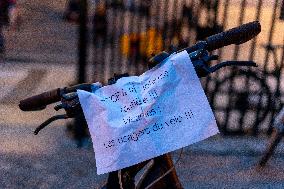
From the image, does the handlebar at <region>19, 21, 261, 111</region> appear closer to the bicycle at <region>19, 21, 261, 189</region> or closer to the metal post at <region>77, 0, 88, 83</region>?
the bicycle at <region>19, 21, 261, 189</region>

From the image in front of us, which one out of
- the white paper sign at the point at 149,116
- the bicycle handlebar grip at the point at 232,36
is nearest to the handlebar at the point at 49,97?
the white paper sign at the point at 149,116

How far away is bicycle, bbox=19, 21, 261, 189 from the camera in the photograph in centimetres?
210

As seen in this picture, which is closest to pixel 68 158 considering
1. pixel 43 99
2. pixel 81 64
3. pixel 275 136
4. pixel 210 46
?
pixel 81 64

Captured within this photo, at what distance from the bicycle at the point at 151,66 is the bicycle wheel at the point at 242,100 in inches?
162

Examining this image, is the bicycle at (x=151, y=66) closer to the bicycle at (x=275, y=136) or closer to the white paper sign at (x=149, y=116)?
the white paper sign at (x=149, y=116)

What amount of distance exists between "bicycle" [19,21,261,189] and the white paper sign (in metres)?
0.07

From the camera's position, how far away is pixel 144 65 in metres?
6.60

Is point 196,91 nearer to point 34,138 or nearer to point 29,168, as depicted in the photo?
point 29,168

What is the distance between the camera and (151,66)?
2.16 meters

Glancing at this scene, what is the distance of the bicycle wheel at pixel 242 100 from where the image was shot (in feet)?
20.8

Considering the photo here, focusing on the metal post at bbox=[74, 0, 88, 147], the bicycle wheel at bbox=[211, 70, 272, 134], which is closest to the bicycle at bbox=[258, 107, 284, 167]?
the bicycle wheel at bbox=[211, 70, 272, 134]

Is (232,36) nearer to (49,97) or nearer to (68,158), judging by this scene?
(49,97)

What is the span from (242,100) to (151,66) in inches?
175

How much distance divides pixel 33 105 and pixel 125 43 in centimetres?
458
